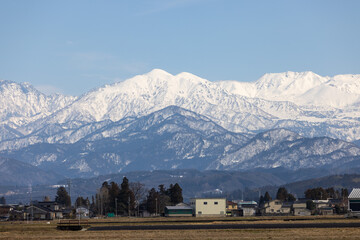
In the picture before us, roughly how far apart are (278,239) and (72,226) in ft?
137

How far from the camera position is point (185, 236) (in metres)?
96.9

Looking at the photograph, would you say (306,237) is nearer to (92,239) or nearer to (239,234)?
(239,234)

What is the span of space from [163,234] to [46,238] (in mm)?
15168

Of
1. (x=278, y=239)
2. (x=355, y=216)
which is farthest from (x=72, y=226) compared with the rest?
(x=355, y=216)

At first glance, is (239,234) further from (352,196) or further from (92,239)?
(352,196)

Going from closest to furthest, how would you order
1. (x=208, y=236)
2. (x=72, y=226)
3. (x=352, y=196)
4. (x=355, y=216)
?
(x=208, y=236) → (x=72, y=226) → (x=355, y=216) → (x=352, y=196)

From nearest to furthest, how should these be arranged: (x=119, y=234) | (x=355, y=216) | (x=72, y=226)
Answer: (x=119, y=234) → (x=72, y=226) → (x=355, y=216)

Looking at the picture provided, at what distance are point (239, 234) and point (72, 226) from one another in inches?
1286

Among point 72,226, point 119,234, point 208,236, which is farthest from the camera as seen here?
point 72,226

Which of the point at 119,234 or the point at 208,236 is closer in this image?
the point at 208,236

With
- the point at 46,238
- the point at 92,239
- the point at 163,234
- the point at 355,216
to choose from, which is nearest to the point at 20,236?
the point at 46,238

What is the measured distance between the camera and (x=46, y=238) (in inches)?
3829

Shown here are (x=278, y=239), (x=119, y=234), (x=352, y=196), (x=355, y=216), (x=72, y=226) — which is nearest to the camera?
(x=278, y=239)

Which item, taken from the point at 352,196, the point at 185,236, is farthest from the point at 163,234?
the point at 352,196
